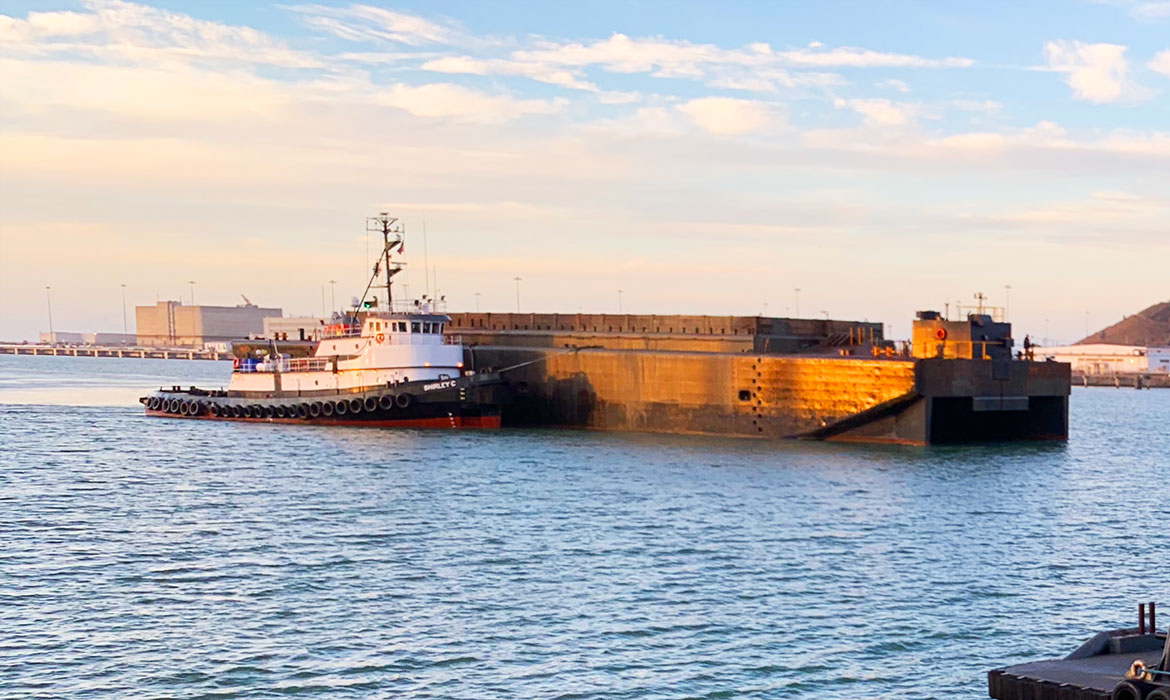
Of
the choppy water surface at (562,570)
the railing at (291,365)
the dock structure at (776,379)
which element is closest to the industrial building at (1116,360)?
the dock structure at (776,379)

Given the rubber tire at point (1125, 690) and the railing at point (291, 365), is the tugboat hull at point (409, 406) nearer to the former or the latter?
the railing at point (291, 365)

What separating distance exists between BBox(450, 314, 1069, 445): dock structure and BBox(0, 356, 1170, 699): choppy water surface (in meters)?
2.21

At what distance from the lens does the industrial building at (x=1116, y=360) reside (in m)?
178

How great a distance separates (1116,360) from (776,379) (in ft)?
472

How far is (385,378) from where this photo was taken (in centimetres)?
6053

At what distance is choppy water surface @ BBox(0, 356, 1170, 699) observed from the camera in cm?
2047

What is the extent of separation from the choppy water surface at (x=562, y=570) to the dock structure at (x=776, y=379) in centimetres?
221

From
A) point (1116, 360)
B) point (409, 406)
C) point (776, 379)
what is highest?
point (776, 379)

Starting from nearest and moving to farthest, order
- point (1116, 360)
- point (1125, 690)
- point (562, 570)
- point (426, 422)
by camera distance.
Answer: point (1125, 690), point (562, 570), point (426, 422), point (1116, 360)

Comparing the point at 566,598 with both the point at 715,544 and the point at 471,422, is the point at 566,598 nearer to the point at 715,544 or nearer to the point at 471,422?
the point at 715,544

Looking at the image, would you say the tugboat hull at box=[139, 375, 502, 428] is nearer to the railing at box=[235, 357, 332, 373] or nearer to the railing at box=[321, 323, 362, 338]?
the railing at box=[235, 357, 332, 373]

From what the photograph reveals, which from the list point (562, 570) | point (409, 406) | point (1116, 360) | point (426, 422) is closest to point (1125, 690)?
→ point (562, 570)

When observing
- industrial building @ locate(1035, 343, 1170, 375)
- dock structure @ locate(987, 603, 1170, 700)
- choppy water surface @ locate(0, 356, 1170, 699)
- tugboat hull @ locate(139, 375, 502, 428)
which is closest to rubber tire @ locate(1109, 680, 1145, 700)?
dock structure @ locate(987, 603, 1170, 700)

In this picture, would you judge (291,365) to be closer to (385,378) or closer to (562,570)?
(385,378)
